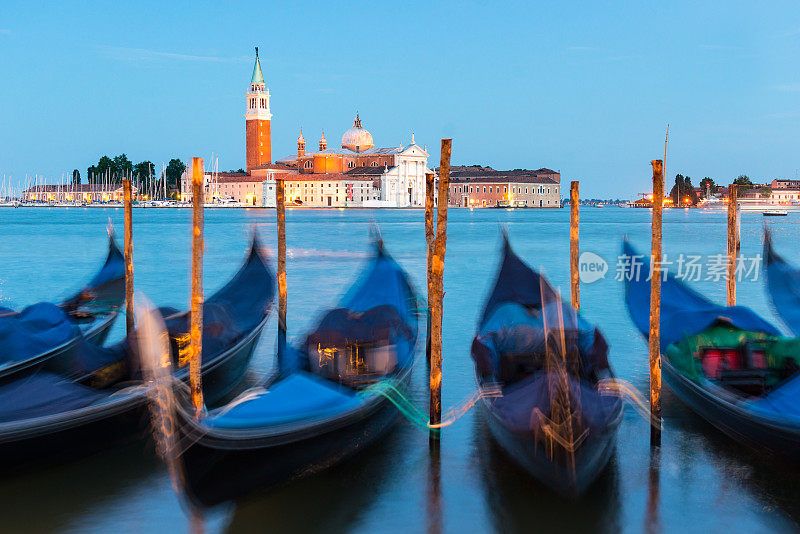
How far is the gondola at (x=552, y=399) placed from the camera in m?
3.53

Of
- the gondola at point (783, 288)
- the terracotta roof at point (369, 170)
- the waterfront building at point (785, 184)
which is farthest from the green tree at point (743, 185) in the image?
the gondola at point (783, 288)

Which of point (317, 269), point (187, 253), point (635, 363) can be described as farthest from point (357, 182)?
point (635, 363)

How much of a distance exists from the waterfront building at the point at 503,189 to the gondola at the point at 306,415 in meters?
62.9

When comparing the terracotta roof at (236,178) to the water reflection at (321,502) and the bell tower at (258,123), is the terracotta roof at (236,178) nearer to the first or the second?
the bell tower at (258,123)

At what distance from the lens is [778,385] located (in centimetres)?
446

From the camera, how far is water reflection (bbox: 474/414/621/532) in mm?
3609

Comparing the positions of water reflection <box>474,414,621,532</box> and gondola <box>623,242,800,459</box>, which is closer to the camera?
water reflection <box>474,414,621,532</box>

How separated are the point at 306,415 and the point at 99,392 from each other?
1.42 meters

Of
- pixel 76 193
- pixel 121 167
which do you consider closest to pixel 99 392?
pixel 121 167

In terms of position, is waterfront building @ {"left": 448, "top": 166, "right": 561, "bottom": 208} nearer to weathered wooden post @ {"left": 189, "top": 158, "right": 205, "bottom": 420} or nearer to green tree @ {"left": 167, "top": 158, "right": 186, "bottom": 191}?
green tree @ {"left": 167, "top": 158, "right": 186, "bottom": 191}

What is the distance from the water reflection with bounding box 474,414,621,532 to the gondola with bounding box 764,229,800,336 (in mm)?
2862

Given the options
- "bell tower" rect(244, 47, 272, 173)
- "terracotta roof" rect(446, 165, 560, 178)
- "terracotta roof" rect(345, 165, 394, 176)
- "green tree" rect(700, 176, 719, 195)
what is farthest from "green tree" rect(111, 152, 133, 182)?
Answer: "green tree" rect(700, 176, 719, 195)

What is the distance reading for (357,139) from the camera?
6900 centimetres

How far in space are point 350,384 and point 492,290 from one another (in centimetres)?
222
